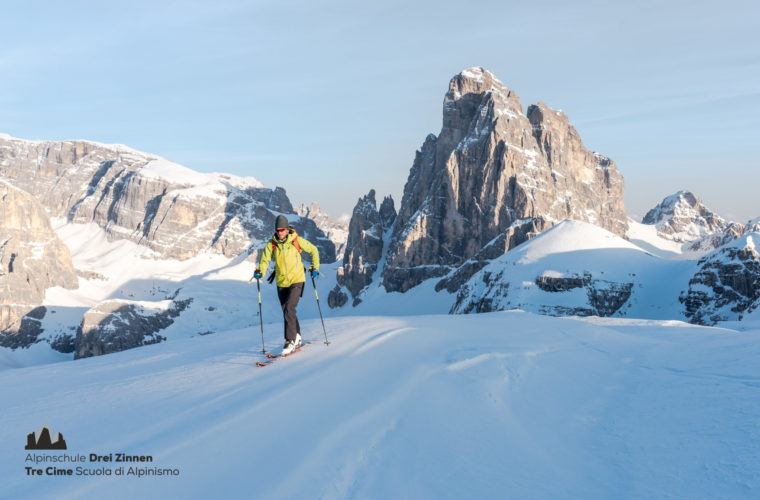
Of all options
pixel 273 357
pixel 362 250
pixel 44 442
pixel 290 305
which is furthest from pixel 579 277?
pixel 362 250

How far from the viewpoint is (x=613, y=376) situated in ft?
25.4

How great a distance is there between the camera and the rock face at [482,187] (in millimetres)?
122562

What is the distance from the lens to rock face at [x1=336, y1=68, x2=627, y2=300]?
12256 centimetres

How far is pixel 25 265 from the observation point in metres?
161

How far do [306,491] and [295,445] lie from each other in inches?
36.1

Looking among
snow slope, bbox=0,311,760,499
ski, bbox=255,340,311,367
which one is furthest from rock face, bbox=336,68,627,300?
snow slope, bbox=0,311,760,499

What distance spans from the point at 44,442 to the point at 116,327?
146 meters

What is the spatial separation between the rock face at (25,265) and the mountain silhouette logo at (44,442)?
17521 centimetres

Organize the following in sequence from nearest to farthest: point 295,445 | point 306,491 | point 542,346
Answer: point 306,491
point 295,445
point 542,346

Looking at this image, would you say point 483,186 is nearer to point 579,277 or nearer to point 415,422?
point 579,277

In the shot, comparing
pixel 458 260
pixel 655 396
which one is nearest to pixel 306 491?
pixel 655 396

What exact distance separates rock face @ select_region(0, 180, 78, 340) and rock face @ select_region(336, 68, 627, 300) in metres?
114

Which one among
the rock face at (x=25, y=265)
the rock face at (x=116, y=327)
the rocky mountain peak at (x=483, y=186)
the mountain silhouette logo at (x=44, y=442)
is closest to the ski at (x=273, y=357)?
the mountain silhouette logo at (x=44, y=442)

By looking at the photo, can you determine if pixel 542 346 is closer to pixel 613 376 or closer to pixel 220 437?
pixel 613 376
